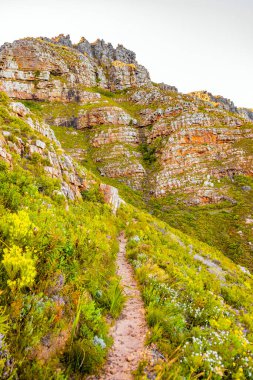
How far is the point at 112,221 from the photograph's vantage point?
15.8 meters

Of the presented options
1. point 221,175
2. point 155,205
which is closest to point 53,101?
point 155,205

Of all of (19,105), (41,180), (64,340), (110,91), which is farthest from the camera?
(110,91)

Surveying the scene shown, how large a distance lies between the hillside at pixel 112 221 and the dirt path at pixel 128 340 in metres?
0.14

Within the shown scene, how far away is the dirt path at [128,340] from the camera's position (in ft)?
11.5

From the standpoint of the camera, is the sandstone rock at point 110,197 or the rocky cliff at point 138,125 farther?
the rocky cliff at point 138,125

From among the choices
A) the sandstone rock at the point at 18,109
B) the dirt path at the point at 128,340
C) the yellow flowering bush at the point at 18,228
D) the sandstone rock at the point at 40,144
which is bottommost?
the dirt path at the point at 128,340

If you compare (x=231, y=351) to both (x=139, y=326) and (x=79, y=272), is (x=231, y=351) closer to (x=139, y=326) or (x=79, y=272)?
(x=139, y=326)

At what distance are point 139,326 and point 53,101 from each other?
77.7 m

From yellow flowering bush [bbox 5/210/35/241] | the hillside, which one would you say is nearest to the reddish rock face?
the hillside

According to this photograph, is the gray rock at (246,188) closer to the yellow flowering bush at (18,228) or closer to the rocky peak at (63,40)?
the yellow flowering bush at (18,228)

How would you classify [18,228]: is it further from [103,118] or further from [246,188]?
[103,118]

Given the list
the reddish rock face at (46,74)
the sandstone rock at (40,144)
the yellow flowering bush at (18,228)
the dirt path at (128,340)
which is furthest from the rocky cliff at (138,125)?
the yellow flowering bush at (18,228)

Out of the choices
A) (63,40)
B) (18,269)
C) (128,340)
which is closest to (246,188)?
(128,340)

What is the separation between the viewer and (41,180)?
10.3m
